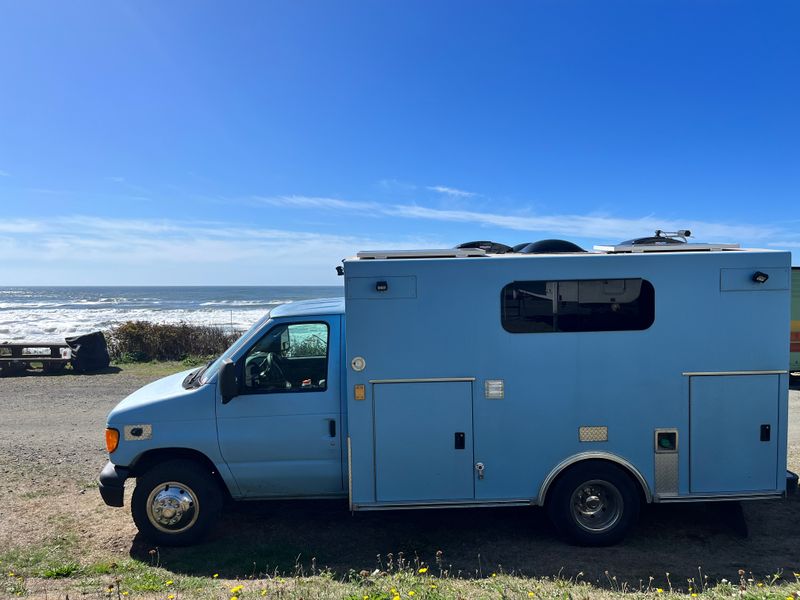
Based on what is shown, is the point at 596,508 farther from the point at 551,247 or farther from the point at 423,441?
the point at 551,247

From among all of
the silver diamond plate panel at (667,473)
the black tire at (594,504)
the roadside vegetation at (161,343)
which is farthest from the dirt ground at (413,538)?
the roadside vegetation at (161,343)

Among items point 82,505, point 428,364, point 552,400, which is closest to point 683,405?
point 552,400

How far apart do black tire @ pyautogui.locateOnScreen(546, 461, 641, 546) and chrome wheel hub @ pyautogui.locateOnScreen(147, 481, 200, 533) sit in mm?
3156

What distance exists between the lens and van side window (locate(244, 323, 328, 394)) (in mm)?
4926

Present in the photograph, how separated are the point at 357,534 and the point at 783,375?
4001mm

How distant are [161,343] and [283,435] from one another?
45.2ft

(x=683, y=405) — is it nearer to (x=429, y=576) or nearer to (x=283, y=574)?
(x=429, y=576)

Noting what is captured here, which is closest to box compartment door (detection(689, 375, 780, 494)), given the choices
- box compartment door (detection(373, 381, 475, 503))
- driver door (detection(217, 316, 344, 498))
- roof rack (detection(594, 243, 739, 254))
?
roof rack (detection(594, 243, 739, 254))

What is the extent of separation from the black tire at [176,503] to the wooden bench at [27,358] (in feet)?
39.7

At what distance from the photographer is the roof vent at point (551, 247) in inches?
203

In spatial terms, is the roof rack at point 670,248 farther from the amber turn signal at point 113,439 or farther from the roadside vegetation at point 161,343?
the roadside vegetation at point 161,343

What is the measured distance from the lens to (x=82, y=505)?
5887 millimetres

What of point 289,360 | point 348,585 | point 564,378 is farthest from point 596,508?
point 289,360

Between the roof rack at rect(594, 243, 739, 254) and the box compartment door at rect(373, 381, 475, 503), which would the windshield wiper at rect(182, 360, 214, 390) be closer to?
the box compartment door at rect(373, 381, 475, 503)
